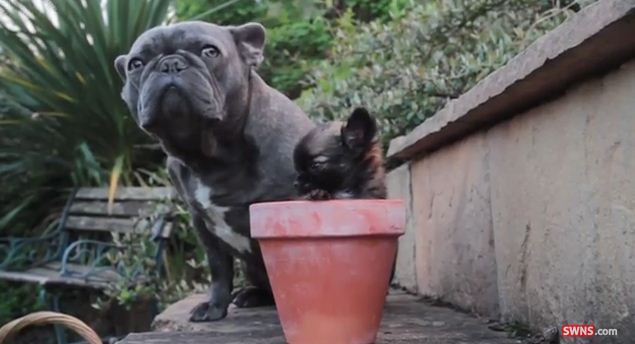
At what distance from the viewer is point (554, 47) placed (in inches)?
47.8

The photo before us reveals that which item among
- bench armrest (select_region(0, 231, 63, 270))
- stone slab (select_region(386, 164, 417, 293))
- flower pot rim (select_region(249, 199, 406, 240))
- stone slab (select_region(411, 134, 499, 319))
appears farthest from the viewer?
bench armrest (select_region(0, 231, 63, 270))

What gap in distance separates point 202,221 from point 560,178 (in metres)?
1.16

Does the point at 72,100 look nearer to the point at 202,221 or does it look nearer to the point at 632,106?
the point at 202,221

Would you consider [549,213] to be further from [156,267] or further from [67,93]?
[67,93]

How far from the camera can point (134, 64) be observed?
187cm

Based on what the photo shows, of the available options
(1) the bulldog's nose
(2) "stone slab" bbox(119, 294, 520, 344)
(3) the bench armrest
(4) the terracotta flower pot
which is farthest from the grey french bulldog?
(3) the bench armrest

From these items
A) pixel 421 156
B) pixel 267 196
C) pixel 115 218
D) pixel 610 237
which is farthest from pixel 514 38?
pixel 115 218

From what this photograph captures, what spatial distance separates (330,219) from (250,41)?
0.85m

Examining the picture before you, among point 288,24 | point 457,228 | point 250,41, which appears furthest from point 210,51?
point 288,24

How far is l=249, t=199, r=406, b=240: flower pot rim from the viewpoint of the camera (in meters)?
1.37

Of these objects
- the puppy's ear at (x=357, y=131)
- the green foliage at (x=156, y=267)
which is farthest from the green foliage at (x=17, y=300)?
the puppy's ear at (x=357, y=131)

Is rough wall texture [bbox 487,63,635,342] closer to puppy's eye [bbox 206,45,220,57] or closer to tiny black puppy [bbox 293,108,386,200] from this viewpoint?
tiny black puppy [bbox 293,108,386,200]

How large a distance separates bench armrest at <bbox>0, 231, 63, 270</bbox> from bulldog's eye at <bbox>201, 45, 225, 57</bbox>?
3.23 meters

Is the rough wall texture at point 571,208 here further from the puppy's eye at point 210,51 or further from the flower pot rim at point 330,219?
the puppy's eye at point 210,51
